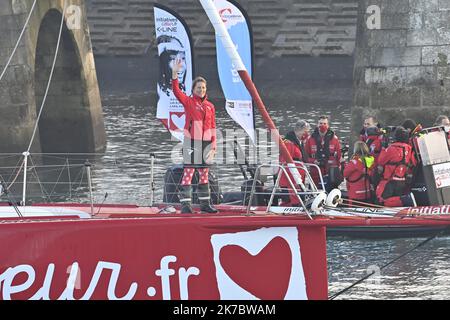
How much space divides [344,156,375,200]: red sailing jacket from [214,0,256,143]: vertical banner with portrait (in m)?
2.52

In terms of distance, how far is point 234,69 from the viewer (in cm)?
2036

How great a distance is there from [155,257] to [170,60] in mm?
10438

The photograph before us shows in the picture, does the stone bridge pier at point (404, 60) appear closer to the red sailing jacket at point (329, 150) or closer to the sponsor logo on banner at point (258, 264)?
the red sailing jacket at point (329, 150)

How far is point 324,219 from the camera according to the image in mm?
11992

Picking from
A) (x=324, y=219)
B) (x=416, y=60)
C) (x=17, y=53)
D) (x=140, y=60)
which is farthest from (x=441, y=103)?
(x=140, y=60)

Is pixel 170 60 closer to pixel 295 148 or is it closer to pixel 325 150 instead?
pixel 325 150

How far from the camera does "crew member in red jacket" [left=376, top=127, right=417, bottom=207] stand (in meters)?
17.5

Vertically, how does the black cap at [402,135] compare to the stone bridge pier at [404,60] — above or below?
below

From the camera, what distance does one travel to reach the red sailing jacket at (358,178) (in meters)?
17.9

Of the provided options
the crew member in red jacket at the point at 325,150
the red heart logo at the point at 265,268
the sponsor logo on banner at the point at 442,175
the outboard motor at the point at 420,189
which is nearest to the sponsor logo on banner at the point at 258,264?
the red heart logo at the point at 265,268

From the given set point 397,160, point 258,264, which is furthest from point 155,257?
point 397,160

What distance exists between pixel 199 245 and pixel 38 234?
1.56 meters

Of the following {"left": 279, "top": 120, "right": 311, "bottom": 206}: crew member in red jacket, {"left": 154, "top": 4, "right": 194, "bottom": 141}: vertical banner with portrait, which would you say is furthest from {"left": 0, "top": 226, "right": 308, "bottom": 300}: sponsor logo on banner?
{"left": 154, "top": 4, "right": 194, "bottom": 141}: vertical banner with portrait
